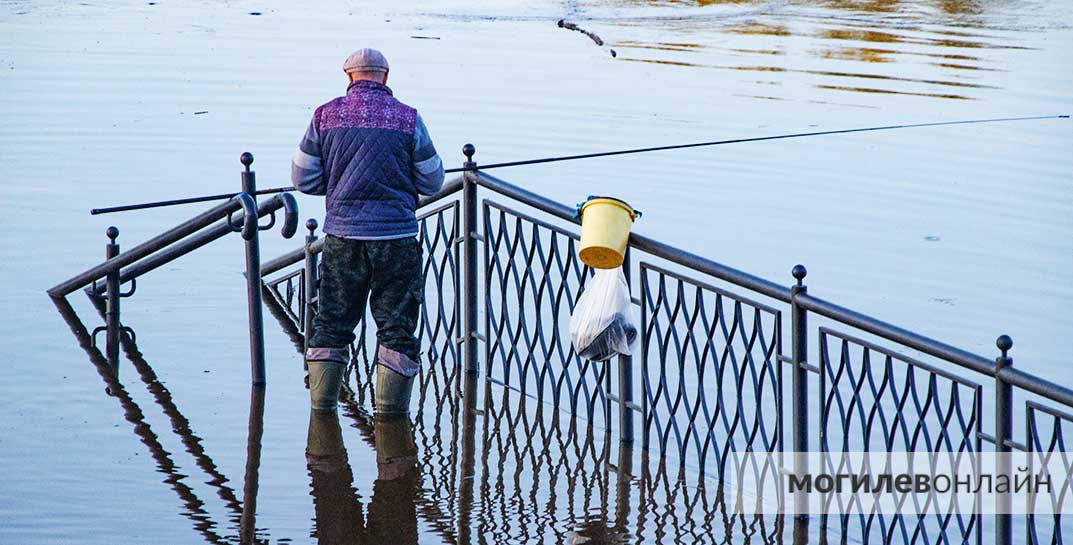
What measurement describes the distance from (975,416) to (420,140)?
8.52 ft

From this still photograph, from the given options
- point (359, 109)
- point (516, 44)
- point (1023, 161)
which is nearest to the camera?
point (359, 109)

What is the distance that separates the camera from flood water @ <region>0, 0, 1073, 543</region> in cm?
602

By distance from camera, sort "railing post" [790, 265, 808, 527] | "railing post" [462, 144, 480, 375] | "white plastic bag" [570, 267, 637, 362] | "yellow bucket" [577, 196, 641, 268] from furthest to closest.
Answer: "railing post" [462, 144, 480, 375]
"white plastic bag" [570, 267, 637, 362]
"yellow bucket" [577, 196, 641, 268]
"railing post" [790, 265, 808, 527]

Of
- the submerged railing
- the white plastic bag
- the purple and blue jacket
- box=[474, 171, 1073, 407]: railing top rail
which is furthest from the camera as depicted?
→ the purple and blue jacket

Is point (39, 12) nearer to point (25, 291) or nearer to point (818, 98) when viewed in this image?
point (818, 98)

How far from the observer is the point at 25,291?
9.41m

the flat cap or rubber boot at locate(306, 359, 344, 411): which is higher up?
the flat cap

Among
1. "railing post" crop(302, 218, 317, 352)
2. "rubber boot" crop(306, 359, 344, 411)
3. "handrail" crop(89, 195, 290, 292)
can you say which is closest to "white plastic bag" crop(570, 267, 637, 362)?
"rubber boot" crop(306, 359, 344, 411)

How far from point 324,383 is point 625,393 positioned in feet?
4.46

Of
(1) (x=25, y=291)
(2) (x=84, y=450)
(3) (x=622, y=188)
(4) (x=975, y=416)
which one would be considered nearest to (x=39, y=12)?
(3) (x=622, y=188)

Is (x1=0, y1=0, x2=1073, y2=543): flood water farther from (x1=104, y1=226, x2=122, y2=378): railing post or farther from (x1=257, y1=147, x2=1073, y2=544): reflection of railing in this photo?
(x1=257, y1=147, x2=1073, y2=544): reflection of railing

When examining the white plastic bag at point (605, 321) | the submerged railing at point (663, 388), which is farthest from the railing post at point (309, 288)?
the white plastic bag at point (605, 321)

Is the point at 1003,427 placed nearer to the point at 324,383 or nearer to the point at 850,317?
the point at 850,317

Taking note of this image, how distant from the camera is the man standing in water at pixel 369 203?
20.6 ft
